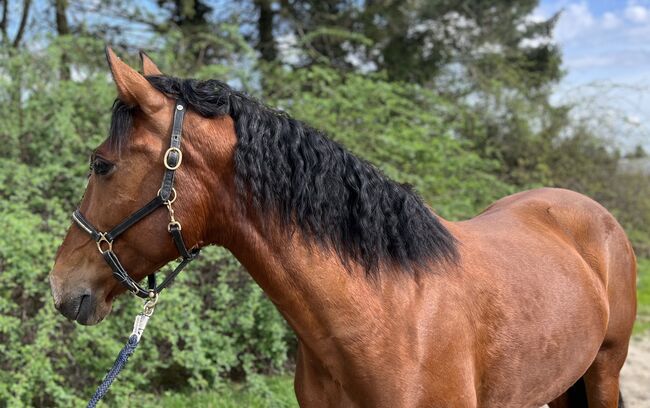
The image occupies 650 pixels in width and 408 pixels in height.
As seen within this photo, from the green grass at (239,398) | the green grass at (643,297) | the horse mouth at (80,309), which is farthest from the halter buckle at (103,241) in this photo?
the green grass at (643,297)

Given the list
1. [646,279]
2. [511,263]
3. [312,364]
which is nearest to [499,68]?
[646,279]

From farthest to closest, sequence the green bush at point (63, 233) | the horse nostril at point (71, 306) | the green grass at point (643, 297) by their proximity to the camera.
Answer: the green grass at point (643, 297) < the green bush at point (63, 233) < the horse nostril at point (71, 306)

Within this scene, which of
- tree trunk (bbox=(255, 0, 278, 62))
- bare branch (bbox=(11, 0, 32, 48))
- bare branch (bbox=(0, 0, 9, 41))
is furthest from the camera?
tree trunk (bbox=(255, 0, 278, 62))

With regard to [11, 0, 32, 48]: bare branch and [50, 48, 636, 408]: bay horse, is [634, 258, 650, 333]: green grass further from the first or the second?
[11, 0, 32, 48]: bare branch

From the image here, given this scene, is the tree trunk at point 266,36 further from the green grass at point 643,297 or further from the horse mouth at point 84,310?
the horse mouth at point 84,310

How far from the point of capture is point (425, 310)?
6.05 ft

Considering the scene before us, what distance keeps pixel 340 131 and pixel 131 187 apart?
16.6ft

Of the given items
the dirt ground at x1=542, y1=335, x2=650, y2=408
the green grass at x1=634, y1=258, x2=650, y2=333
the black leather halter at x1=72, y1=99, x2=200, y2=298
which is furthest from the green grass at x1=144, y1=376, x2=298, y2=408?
the green grass at x1=634, y1=258, x2=650, y2=333

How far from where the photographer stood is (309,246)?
175 cm

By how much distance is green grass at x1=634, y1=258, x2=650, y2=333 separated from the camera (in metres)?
7.16

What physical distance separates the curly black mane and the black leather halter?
0.40 ft

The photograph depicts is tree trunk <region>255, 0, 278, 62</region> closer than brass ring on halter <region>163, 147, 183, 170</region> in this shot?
No

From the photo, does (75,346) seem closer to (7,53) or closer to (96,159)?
(96,159)

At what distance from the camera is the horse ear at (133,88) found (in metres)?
1.59
